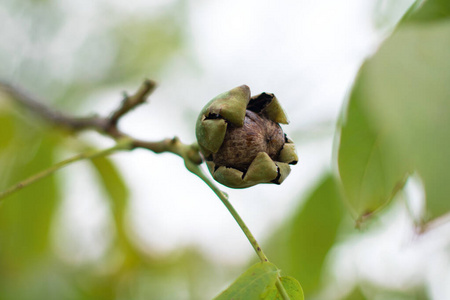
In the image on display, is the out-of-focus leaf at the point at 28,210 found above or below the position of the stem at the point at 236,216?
below

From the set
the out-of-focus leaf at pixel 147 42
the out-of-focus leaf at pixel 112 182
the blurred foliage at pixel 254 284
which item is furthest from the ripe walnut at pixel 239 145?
the out-of-focus leaf at pixel 147 42

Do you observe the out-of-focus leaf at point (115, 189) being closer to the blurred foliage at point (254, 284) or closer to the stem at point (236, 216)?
the stem at point (236, 216)

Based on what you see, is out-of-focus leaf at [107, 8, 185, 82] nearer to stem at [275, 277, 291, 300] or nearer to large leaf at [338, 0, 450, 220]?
large leaf at [338, 0, 450, 220]

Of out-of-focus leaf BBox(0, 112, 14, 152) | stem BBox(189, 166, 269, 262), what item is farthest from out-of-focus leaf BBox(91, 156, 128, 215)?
stem BBox(189, 166, 269, 262)

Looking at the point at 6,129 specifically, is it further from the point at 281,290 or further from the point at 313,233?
the point at 281,290

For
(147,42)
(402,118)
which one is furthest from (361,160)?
(147,42)

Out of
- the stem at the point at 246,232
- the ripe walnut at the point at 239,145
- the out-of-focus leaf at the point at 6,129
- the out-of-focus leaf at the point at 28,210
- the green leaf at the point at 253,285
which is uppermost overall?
the ripe walnut at the point at 239,145

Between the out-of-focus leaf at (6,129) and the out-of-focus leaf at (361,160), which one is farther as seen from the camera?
the out-of-focus leaf at (6,129)
